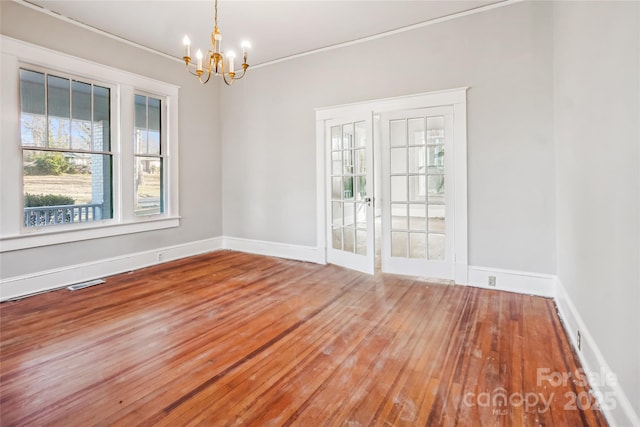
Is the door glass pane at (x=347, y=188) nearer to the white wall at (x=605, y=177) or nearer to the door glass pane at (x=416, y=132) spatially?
the door glass pane at (x=416, y=132)

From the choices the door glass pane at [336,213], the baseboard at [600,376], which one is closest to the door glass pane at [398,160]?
the door glass pane at [336,213]

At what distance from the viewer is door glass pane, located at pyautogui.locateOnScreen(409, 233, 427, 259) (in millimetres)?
4193

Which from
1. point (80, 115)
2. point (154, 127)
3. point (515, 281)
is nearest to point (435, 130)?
point (515, 281)

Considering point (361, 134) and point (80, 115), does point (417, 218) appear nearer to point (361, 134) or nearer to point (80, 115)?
point (361, 134)

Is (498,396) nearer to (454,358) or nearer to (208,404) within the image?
(454,358)

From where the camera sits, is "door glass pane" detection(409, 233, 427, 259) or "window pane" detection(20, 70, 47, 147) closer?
"window pane" detection(20, 70, 47, 147)

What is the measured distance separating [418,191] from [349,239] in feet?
4.03

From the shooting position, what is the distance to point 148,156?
494 centimetres

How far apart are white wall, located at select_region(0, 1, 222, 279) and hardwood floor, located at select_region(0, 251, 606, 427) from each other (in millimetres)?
520

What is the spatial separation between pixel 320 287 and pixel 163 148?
336cm

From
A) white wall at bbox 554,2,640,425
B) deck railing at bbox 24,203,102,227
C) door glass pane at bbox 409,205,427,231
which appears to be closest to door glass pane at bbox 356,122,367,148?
door glass pane at bbox 409,205,427,231

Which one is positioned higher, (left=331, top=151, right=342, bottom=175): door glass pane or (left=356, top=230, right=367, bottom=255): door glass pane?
(left=331, top=151, right=342, bottom=175): door glass pane

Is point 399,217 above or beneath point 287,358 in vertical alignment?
above

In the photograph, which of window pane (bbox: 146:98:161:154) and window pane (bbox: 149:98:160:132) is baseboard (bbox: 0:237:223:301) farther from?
window pane (bbox: 149:98:160:132)
